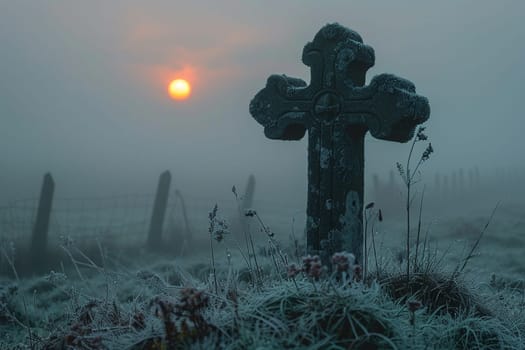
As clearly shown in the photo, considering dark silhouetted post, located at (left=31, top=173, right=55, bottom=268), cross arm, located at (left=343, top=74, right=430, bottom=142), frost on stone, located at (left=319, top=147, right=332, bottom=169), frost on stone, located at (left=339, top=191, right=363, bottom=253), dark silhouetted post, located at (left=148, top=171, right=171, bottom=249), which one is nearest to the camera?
cross arm, located at (left=343, top=74, right=430, bottom=142)

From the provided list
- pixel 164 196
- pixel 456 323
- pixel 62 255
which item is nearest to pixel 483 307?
pixel 456 323

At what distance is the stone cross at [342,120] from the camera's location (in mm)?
3524

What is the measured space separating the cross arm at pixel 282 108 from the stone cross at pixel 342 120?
1cm

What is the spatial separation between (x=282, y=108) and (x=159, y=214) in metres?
8.57

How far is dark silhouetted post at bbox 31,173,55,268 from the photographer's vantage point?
9.76 metres

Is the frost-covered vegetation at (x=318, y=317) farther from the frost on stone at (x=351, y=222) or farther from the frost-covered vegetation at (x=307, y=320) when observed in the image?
the frost on stone at (x=351, y=222)

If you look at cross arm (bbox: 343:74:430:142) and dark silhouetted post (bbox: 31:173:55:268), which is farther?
dark silhouetted post (bbox: 31:173:55:268)

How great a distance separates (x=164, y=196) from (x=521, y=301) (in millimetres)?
9349

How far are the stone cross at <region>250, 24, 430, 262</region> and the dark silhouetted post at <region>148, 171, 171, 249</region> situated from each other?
848 centimetres

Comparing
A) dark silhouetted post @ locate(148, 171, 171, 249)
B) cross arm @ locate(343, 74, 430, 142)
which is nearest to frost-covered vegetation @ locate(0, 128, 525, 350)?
cross arm @ locate(343, 74, 430, 142)

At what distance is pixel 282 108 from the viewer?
13.2 ft

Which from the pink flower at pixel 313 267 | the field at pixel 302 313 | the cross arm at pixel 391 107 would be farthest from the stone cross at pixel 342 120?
the pink flower at pixel 313 267

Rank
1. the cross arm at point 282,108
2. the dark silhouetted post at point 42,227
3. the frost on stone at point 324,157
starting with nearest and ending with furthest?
the frost on stone at point 324,157, the cross arm at point 282,108, the dark silhouetted post at point 42,227

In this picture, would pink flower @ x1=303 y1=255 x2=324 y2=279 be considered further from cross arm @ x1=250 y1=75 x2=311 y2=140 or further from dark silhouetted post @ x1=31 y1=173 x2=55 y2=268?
dark silhouetted post @ x1=31 y1=173 x2=55 y2=268
